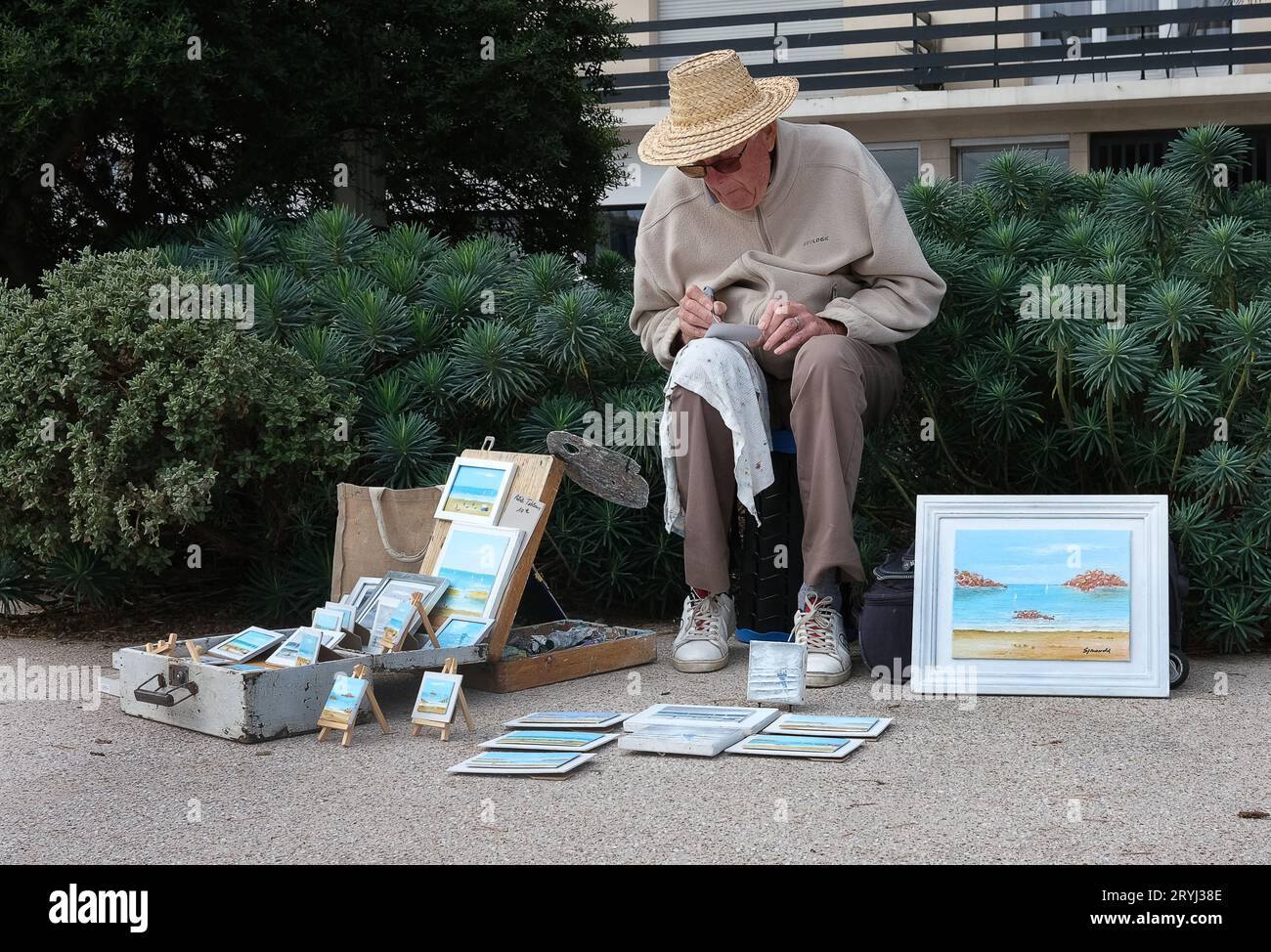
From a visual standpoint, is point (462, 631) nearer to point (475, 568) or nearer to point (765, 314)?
point (475, 568)

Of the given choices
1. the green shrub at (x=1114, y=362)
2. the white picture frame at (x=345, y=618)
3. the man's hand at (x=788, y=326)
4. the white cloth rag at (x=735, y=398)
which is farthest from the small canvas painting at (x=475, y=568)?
the green shrub at (x=1114, y=362)

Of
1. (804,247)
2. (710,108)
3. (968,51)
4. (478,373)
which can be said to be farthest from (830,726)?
(968,51)

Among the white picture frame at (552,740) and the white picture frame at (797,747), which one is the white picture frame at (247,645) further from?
the white picture frame at (797,747)

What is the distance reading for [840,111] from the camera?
16.4 m

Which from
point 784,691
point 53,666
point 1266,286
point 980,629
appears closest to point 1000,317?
point 1266,286

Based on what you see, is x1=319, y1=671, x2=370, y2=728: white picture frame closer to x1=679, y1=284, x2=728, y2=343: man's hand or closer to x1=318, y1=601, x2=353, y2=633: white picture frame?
x1=318, y1=601, x2=353, y2=633: white picture frame

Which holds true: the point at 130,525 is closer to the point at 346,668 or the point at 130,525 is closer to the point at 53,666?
the point at 53,666

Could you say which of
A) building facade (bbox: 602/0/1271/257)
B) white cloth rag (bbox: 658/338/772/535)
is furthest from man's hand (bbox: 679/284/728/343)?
building facade (bbox: 602/0/1271/257)

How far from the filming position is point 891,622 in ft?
12.3

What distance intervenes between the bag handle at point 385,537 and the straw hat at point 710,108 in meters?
1.23

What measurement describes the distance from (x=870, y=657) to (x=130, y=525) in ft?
7.16

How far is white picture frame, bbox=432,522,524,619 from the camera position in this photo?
3773 millimetres

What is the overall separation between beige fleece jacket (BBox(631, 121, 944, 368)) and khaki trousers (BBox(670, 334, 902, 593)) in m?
0.15

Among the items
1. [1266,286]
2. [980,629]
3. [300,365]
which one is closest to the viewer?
[980,629]
